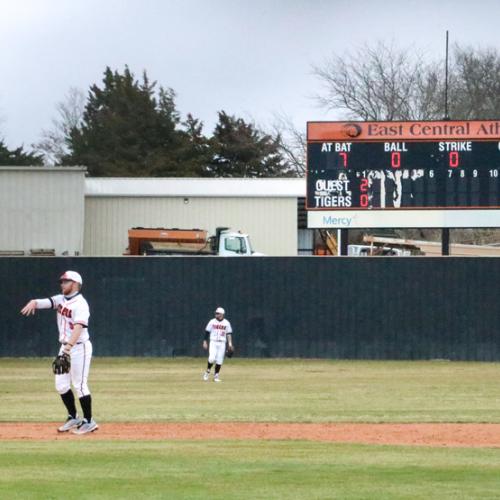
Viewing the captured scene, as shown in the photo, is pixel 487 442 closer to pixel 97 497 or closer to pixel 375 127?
pixel 97 497

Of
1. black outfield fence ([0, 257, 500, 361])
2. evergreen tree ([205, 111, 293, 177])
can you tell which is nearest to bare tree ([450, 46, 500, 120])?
evergreen tree ([205, 111, 293, 177])

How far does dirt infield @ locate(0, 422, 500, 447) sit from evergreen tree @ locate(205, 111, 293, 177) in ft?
193

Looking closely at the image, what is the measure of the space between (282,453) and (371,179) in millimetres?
Result: 19293

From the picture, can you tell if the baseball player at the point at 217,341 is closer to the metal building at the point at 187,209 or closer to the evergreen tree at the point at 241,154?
the metal building at the point at 187,209

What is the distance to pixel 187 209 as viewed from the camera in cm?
5234

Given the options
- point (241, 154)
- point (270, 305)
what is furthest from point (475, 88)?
point (270, 305)

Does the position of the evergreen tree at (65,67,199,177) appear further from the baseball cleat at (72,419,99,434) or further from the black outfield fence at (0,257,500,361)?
the baseball cleat at (72,419,99,434)

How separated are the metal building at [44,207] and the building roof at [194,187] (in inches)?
184

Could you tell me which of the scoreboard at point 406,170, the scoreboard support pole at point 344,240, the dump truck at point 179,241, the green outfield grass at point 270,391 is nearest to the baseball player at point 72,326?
the green outfield grass at point 270,391

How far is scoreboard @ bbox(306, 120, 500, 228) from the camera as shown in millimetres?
31391

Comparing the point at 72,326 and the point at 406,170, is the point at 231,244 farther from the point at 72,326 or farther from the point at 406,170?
the point at 72,326

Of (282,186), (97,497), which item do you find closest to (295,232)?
(282,186)

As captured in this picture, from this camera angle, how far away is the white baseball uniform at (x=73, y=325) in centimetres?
1407

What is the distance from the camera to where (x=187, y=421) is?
1755 centimetres
